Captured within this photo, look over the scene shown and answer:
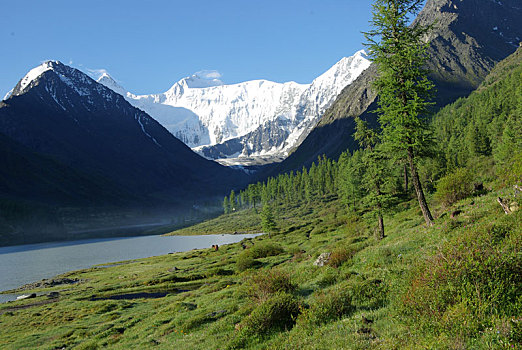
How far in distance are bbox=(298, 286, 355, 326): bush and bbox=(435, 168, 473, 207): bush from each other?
28.7 m

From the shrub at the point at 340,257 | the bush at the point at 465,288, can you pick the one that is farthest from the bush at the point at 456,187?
the bush at the point at 465,288

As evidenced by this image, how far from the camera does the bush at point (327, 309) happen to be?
43.5 ft

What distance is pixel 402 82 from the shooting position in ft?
90.9

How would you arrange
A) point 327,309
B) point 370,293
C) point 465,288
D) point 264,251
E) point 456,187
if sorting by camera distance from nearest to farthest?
point 465,288
point 327,309
point 370,293
point 456,187
point 264,251

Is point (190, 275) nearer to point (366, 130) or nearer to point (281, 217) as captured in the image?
point (366, 130)

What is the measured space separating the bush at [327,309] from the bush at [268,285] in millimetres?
4821

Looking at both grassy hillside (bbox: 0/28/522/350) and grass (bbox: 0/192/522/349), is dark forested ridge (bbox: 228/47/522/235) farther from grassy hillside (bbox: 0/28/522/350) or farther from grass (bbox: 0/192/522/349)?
grass (bbox: 0/192/522/349)

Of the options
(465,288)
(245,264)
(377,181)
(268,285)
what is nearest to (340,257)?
(268,285)

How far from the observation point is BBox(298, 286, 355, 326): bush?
522 inches

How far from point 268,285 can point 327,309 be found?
6155mm

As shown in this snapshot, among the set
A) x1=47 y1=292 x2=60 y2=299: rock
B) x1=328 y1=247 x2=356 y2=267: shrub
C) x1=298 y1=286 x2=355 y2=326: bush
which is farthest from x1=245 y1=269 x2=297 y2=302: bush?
x1=47 y1=292 x2=60 y2=299: rock

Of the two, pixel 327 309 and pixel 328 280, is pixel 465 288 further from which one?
pixel 328 280

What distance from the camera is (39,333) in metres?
32.8

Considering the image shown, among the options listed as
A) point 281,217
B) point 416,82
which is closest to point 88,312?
point 416,82
